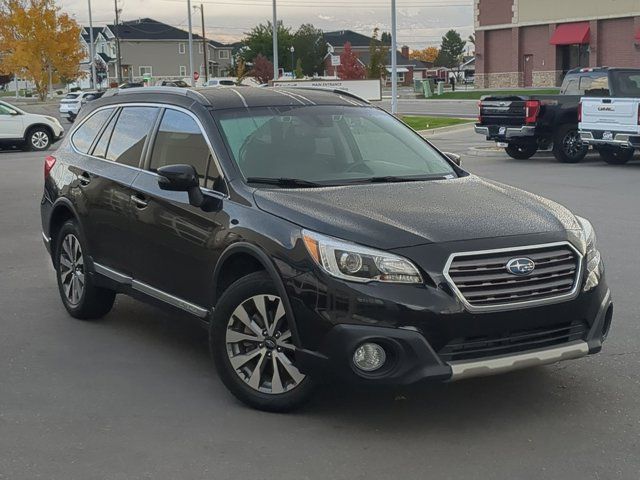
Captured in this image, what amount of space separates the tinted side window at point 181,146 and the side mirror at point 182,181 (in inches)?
4.8

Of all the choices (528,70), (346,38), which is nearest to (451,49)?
(346,38)

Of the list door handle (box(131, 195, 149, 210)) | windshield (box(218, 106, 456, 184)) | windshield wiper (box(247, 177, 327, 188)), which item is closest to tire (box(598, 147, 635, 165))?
windshield (box(218, 106, 456, 184))

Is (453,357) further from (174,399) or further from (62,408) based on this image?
(62,408)

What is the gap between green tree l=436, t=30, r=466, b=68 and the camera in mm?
153000

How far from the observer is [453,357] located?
474 centimetres

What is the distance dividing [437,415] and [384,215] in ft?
3.67

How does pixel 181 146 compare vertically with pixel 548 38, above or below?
below

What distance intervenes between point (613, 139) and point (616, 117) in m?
0.44

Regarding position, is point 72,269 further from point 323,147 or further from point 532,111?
point 532,111

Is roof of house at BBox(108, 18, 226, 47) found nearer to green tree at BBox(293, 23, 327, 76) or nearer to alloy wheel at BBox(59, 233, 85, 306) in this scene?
green tree at BBox(293, 23, 327, 76)

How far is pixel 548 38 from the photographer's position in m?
70.7

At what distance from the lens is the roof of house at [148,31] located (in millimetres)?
118625

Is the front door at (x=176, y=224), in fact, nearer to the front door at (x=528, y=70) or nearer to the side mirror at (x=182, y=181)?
the side mirror at (x=182, y=181)

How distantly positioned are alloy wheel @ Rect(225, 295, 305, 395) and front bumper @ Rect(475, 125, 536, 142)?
16.4 meters
